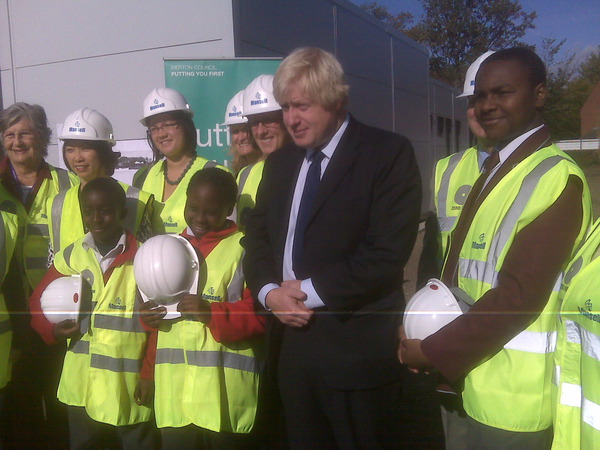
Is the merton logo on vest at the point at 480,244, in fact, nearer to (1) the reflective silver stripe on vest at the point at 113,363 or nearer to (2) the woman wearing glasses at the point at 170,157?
(1) the reflective silver stripe on vest at the point at 113,363

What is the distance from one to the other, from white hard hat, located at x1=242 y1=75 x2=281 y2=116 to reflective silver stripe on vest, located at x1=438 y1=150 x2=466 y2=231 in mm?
1009

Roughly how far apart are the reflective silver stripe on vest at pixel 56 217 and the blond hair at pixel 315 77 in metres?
1.39

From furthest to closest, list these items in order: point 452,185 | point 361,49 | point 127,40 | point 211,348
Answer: point 361,49
point 127,40
point 452,185
point 211,348

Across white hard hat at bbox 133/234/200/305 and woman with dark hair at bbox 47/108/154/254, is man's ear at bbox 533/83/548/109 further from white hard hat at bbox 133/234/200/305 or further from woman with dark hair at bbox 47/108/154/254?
woman with dark hair at bbox 47/108/154/254

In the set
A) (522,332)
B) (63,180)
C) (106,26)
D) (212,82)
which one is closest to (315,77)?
(522,332)

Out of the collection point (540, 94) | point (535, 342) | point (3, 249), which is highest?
point (540, 94)

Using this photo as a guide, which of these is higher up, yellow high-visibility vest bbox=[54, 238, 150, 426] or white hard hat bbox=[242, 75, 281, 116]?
white hard hat bbox=[242, 75, 281, 116]

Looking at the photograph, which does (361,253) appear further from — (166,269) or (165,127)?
(165,127)

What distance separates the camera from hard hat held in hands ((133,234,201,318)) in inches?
85.7

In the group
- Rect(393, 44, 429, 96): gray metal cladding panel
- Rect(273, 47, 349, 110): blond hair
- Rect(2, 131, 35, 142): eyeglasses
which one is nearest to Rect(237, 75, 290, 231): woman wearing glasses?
Rect(273, 47, 349, 110): blond hair

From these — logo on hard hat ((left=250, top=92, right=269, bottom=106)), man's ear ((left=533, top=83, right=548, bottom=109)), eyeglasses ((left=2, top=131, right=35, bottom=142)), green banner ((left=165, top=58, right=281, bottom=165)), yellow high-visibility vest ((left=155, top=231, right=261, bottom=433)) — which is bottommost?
yellow high-visibility vest ((left=155, top=231, right=261, bottom=433))

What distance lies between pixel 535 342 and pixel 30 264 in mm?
2491

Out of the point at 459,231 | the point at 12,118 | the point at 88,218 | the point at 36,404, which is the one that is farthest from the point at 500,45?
the point at 36,404

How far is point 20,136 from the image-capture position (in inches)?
123
